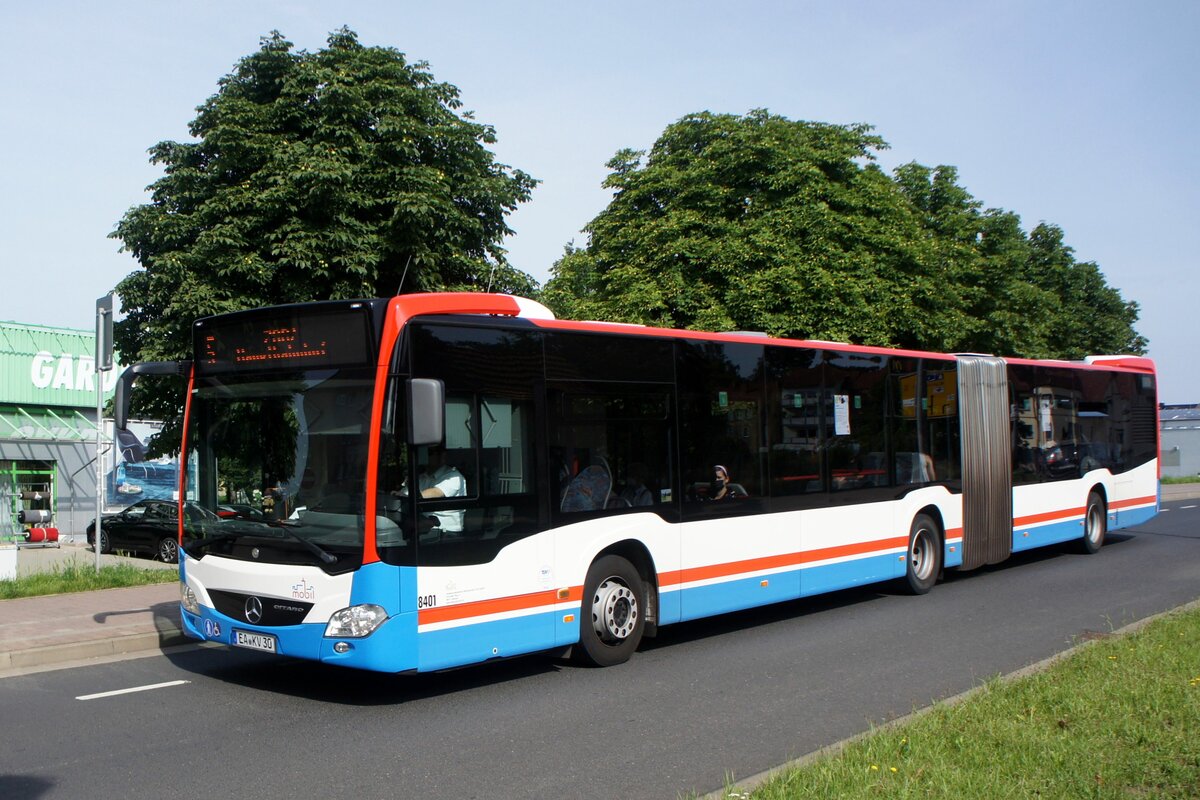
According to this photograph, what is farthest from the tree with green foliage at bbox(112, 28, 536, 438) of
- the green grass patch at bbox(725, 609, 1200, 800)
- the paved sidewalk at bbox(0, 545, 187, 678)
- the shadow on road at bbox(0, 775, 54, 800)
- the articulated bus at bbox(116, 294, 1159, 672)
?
the green grass patch at bbox(725, 609, 1200, 800)

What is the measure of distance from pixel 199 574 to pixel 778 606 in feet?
23.1

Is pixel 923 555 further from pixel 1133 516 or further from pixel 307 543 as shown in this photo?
pixel 307 543

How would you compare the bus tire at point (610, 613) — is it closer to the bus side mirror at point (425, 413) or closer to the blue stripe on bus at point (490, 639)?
the blue stripe on bus at point (490, 639)

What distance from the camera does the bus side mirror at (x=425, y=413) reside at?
7.29 m

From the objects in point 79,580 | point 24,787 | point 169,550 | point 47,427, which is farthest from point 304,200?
point 47,427

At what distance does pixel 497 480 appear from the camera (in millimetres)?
8195

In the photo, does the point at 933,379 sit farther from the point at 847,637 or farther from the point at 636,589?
the point at 636,589

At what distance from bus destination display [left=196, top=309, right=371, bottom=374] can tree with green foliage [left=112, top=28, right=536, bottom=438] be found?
32.6ft

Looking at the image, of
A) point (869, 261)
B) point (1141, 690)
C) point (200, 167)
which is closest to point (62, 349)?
point (200, 167)

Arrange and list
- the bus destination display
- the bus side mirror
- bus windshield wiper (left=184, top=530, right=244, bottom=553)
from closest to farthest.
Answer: the bus side mirror
the bus destination display
bus windshield wiper (left=184, top=530, right=244, bottom=553)

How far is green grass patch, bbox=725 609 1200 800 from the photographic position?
5172mm

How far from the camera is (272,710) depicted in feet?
25.4

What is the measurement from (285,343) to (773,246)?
23055mm

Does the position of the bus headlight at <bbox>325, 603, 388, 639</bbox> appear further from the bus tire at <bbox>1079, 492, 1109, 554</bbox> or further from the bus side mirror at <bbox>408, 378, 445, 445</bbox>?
the bus tire at <bbox>1079, 492, 1109, 554</bbox>
